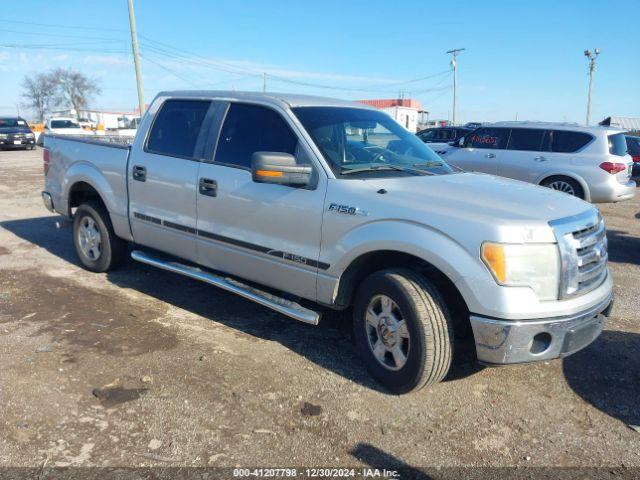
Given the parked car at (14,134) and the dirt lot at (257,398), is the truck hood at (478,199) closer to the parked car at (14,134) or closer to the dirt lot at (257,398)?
the dirt lot at (257,398)

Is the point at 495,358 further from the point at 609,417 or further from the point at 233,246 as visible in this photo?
the point at 233,246

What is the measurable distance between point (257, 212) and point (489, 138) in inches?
319

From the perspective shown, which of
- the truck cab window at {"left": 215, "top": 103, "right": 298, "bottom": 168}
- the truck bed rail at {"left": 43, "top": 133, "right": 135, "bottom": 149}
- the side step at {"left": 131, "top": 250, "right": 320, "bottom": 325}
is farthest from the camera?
the truck bed rail at {"left": 43, "top": 133, "right": 135, "bottom": 149}

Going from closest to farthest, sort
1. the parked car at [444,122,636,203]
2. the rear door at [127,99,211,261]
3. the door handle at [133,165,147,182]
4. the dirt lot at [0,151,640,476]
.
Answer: the dirt lot at [0,151,640,476]
the rear door at [127,99,211,261]
the door handle at [133,165,147,182]
the parked car at [444,122,636,203]

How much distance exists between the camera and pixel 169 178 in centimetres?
479

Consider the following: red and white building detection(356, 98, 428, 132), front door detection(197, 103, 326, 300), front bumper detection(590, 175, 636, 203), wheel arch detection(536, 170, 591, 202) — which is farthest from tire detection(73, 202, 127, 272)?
red and white building detection(356, 98, 428, 132)

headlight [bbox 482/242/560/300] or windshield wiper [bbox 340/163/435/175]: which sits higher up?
windshield wiper [bbox 340/163/435/175]

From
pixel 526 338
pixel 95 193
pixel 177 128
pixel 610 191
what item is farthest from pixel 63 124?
pixel 526 338

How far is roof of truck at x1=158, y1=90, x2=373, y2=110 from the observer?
171 inches

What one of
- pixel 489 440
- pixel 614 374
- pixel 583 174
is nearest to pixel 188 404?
pixel 489 440

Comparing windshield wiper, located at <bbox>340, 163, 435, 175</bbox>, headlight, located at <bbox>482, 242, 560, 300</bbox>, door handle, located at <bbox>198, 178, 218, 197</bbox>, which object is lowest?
headlight, located at <bbox>482, 242, 560, 300</bbox>

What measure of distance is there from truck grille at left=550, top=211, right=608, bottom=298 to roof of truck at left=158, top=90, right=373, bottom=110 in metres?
2.15

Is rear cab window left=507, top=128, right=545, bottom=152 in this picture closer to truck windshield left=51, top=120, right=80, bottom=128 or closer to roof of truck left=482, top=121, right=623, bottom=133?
roof of truck left=482, top=121, right=623, bottom=133

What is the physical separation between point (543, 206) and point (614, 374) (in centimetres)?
146
